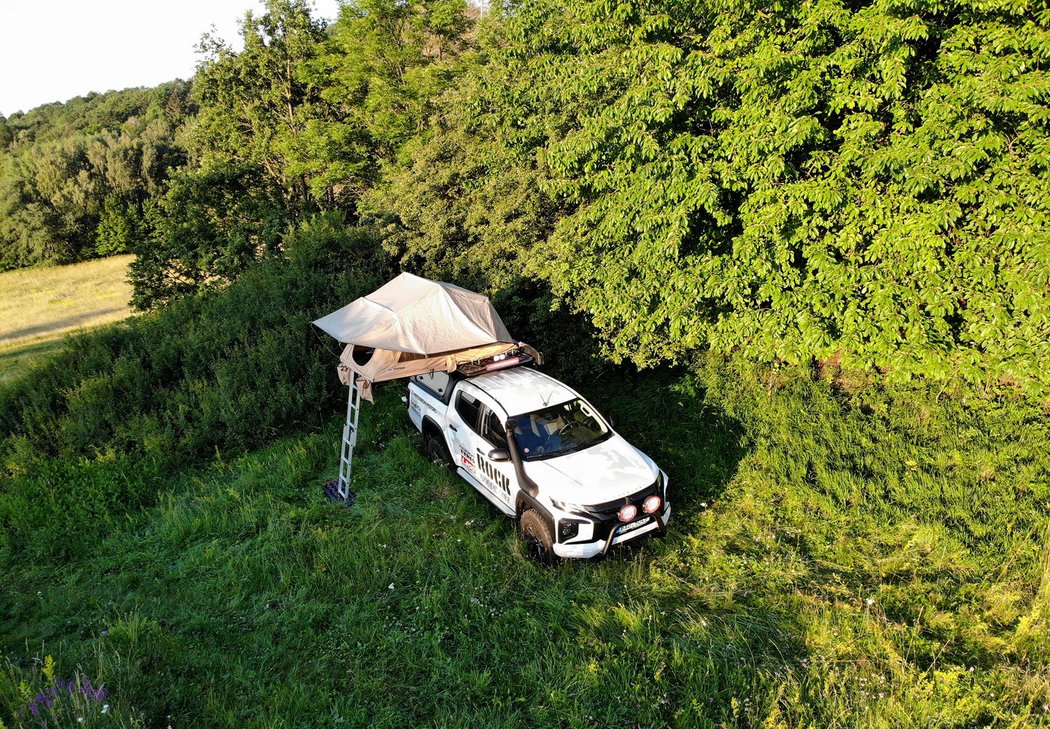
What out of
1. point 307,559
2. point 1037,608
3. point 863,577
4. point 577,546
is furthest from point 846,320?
point 307,559

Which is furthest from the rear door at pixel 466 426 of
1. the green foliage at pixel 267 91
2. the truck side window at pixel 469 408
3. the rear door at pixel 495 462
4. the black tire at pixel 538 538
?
the green foliage at pixel 267 91

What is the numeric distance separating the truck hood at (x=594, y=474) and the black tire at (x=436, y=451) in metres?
2.19

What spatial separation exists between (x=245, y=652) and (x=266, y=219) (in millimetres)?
14060

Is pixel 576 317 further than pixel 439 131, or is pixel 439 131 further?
pixel 439 131

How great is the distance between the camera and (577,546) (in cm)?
651

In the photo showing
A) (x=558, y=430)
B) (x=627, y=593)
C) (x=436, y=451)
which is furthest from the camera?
(x=436, y=451)

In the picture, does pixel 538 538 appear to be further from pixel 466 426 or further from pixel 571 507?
pixel 466 426

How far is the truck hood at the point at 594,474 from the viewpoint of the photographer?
652 cm

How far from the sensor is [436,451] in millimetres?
9180

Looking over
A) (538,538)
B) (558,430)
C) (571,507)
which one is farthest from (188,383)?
(571,507)

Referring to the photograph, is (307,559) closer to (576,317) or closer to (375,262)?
(576,317)

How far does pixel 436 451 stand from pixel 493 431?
6.35 feet

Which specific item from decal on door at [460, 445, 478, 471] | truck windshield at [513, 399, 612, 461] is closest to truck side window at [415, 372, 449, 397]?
decal on door at [460, 445, 478, 471]

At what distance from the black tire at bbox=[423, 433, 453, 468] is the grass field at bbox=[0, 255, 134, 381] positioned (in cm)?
1352
